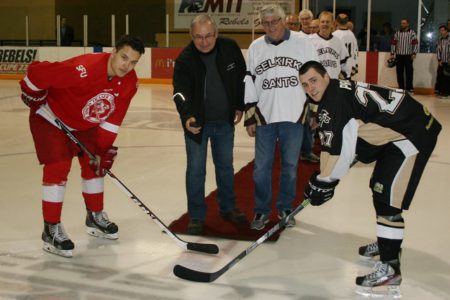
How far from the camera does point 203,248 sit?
3.49 meters

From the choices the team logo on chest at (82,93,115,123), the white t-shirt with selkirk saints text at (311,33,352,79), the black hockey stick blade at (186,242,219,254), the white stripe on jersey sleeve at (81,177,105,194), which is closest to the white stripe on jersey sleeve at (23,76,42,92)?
the team logo on chest at (82,93,115,123)

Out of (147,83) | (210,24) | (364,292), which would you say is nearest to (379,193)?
(364,292)

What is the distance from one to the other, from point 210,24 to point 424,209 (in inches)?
71.3

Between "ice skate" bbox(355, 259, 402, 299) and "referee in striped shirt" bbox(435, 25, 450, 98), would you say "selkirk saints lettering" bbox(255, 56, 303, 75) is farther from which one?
"referee in striped shirt" bbox(435, 25, 450, 98)

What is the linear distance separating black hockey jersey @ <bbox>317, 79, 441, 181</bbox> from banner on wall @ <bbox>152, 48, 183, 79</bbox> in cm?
1108

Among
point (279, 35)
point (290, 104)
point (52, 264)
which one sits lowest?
point (52, 264)

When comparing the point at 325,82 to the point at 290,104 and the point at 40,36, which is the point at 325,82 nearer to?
the point at 290,104

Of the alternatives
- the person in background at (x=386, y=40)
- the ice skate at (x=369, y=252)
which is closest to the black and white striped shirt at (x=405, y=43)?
the person in background at (x=386, y=40)

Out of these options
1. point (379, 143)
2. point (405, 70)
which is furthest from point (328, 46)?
point (405, 70)

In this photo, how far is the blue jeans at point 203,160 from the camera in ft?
12.6

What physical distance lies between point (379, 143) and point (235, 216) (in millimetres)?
1257

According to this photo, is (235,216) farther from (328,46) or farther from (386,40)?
(386,40)

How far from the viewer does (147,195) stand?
4.75 m

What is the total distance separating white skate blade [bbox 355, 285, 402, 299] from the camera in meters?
2.98
